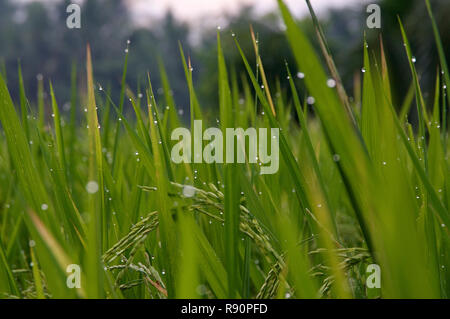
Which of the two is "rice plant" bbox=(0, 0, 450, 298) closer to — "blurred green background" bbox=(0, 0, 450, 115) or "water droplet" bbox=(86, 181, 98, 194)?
"water droplet" bbox=(86, 181, 98, 194)

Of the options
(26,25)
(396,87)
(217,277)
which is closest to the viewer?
(217,277)

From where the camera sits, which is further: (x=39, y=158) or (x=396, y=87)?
(x=396, y=87)

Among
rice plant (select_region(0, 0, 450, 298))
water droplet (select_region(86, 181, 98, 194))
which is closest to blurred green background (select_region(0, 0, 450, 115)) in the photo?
rice plant (select_region(0, 0, 450, 298))

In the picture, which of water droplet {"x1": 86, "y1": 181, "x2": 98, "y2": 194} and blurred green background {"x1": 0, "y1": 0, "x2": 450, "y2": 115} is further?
Answer: blurred green background {"x1": 0, "y1": 0, "x2": 450, "y2": 115}

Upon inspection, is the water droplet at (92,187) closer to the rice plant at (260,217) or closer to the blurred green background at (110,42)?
the rice plant at (260,217)

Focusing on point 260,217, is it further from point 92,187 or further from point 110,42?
point 110,42

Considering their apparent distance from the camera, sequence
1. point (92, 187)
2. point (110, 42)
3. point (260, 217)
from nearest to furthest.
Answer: point (92, 187) < point (260, 217) < point (110, 42)

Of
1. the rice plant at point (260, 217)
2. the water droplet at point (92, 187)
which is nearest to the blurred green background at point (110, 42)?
the rice plant at point (260, 217)

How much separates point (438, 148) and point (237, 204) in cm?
42

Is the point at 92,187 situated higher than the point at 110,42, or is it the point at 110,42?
the point at 110,42

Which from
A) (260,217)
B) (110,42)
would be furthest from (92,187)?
(110,42)
